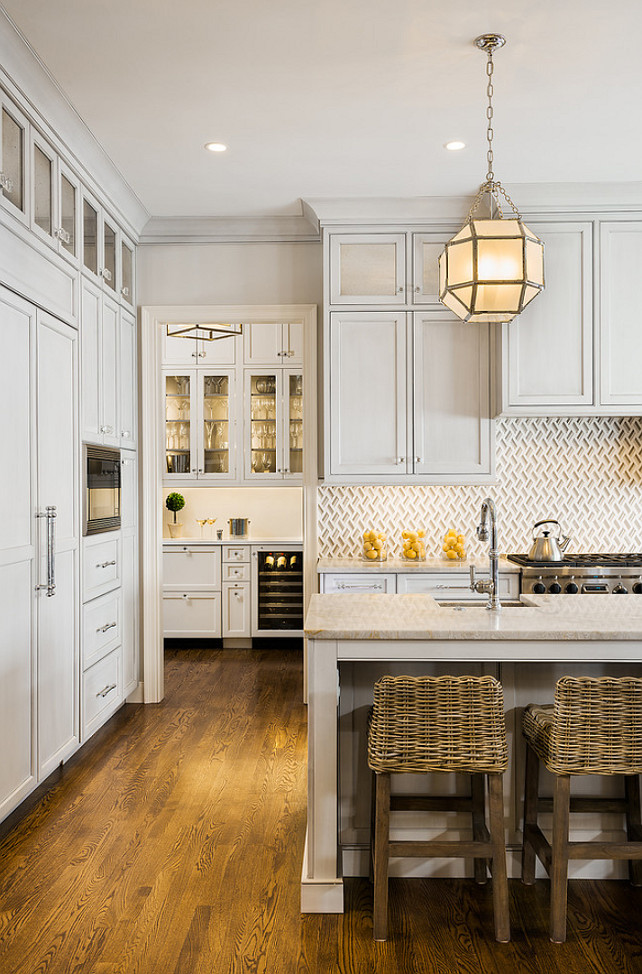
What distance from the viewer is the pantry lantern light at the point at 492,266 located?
248 cm

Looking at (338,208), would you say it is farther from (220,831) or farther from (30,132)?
(220,831)

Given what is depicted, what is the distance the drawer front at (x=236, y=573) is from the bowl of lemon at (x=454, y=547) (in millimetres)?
2089

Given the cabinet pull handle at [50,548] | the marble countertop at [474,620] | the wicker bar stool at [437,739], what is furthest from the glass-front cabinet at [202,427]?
the wicker bar stool at [437,739]

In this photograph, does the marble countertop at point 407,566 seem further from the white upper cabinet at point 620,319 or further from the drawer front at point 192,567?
the drawer front at point 192,567

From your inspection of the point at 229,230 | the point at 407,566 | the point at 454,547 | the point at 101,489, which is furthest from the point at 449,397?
the point at 101,489

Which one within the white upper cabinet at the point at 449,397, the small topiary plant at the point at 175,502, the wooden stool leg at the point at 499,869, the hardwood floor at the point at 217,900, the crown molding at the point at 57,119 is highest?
the crown molding at the point at 57,119

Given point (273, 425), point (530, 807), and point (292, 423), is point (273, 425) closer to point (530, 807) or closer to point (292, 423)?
point (292, 423)

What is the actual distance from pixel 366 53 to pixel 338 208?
5.20ft

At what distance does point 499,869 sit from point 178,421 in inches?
194

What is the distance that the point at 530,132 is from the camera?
11.9 ft

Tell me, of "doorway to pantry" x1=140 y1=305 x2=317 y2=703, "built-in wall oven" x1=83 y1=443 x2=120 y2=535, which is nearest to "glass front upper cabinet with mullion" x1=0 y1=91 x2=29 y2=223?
"built-in wall oven" x1=83 y1=443 x2=120 y2=535

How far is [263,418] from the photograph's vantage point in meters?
6.53

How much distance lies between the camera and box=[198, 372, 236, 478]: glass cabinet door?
21.4ft

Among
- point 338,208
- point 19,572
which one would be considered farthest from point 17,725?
point 338,208
